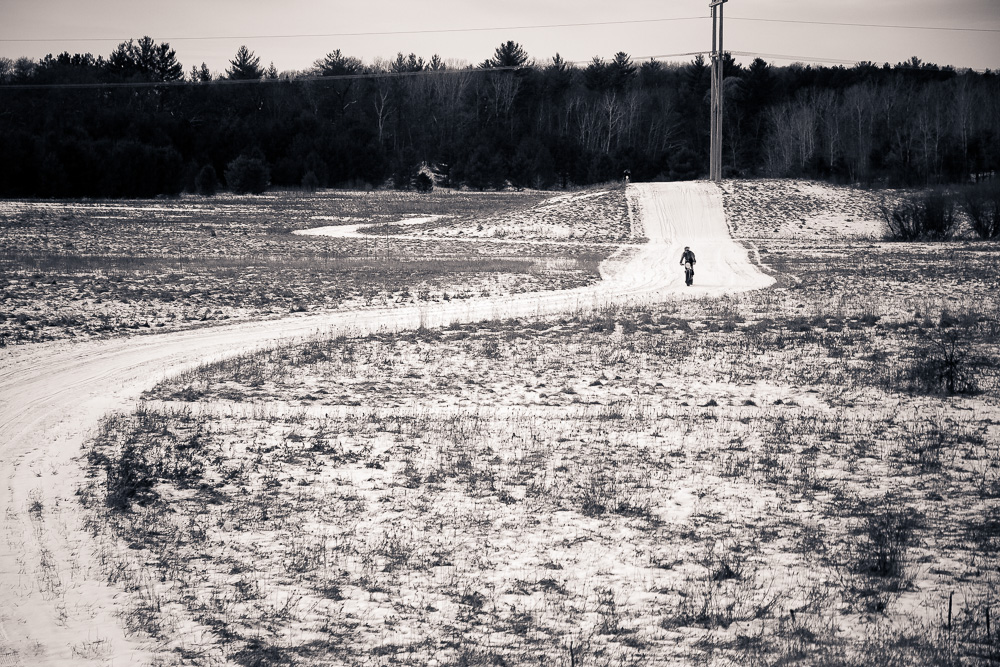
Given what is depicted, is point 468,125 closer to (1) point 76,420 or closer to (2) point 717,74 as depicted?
(2) point 717,74

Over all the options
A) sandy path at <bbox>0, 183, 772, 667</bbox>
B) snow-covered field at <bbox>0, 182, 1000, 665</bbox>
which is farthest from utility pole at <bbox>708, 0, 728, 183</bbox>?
snow-covered field at <bbox>0, 182, 1000, 665</bbox>

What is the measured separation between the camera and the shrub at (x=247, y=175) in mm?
86062

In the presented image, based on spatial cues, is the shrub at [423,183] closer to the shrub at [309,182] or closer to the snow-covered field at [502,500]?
the shrub at [309,182]

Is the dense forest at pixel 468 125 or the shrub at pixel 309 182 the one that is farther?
the shrub at pixel 309 182

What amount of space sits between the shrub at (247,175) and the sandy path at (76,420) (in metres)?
62.6

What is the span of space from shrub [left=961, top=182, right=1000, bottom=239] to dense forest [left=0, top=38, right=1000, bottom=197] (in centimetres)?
Answer: 2121

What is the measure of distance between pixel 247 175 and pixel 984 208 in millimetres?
66393

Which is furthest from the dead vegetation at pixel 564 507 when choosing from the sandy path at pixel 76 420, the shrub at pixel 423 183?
the shrub at pixel 423 183

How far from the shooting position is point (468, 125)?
12031 cm

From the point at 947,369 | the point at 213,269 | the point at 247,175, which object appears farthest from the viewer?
the point at 247,175

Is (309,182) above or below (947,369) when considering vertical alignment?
above

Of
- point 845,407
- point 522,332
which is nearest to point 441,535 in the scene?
point 845,407

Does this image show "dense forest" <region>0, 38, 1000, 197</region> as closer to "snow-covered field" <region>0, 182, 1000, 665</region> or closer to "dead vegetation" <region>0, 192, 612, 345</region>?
"dead vegetation" <region>0, 192, 612, 345</region>

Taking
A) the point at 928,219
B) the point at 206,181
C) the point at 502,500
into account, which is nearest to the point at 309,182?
the point at 206,181
